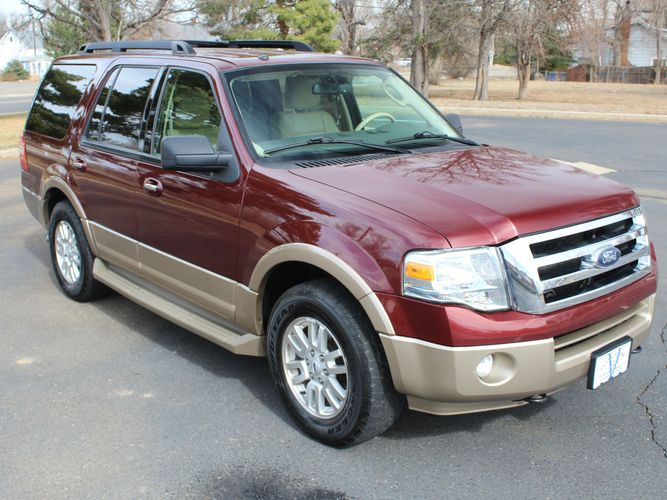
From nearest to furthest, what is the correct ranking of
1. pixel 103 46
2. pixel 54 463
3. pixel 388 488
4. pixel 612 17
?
pixel 388 488, pixel 54 463, pixel 103 46, pixel 612 17

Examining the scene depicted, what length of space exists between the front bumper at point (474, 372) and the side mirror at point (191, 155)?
4.73 feet

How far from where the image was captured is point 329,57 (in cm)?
495

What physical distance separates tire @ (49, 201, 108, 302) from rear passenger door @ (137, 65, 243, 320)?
99 centimetres

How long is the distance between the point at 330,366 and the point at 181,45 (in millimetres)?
2507

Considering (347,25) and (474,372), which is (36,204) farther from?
(347,25)

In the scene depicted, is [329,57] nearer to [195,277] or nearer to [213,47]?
[213,47]

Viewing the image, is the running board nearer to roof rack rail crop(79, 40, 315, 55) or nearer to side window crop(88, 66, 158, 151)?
Result: side window crop(88, 66, 158, 151)

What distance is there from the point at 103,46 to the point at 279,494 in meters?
4.21

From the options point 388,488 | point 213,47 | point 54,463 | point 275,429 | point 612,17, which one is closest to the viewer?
point 388,488

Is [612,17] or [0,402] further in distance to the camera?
[612,17]

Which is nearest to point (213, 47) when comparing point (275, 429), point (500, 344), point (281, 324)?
point (281, 324)

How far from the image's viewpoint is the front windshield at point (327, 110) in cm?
423

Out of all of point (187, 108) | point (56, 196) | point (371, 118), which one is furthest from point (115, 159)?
point (371, 118)

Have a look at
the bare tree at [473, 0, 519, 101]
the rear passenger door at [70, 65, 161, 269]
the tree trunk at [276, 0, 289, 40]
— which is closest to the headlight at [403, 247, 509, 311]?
the rear passenger door at [70, 65, 161, 269]
